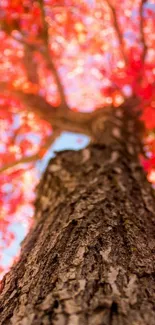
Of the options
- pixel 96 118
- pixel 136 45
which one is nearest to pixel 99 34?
pixel 136 45

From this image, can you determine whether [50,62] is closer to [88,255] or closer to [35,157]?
[35,157]

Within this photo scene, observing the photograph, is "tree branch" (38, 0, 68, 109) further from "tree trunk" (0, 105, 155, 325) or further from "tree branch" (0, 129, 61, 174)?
"tree trunk" (0, 105, 155, 325)

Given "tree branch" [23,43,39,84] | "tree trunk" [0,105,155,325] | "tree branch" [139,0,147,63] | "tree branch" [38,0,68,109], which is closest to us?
"tree trunk" [0,105,155,325]

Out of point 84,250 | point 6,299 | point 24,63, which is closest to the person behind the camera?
point 6,299

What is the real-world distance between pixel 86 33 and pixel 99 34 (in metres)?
0.42

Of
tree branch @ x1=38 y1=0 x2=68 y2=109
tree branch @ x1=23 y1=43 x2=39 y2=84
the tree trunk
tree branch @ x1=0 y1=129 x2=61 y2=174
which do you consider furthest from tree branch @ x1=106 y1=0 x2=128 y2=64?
the tree trunk

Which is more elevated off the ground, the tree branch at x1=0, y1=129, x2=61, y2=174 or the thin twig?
the thin twig

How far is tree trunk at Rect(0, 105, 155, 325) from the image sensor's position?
1.48m

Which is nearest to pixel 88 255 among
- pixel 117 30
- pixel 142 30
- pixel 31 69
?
pixel 142 30

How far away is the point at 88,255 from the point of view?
1971 millimetres

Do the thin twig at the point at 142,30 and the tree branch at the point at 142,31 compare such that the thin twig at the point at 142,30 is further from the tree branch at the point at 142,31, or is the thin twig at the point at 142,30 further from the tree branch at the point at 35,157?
the tree branch at the point at 35,157

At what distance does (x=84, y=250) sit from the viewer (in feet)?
6.64

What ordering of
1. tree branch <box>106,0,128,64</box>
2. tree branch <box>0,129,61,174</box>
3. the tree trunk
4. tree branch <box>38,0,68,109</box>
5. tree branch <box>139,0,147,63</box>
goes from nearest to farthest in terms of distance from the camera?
the tree trunk
tree branch <box>38,0,68,109</box>
tree branch <box>139,0,147,63</box>
tree branch <box>106,0,128,64</box>
tree branch <box>0,129,61,174</box>

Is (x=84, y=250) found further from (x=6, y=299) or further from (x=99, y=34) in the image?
(x=99, y=34)
